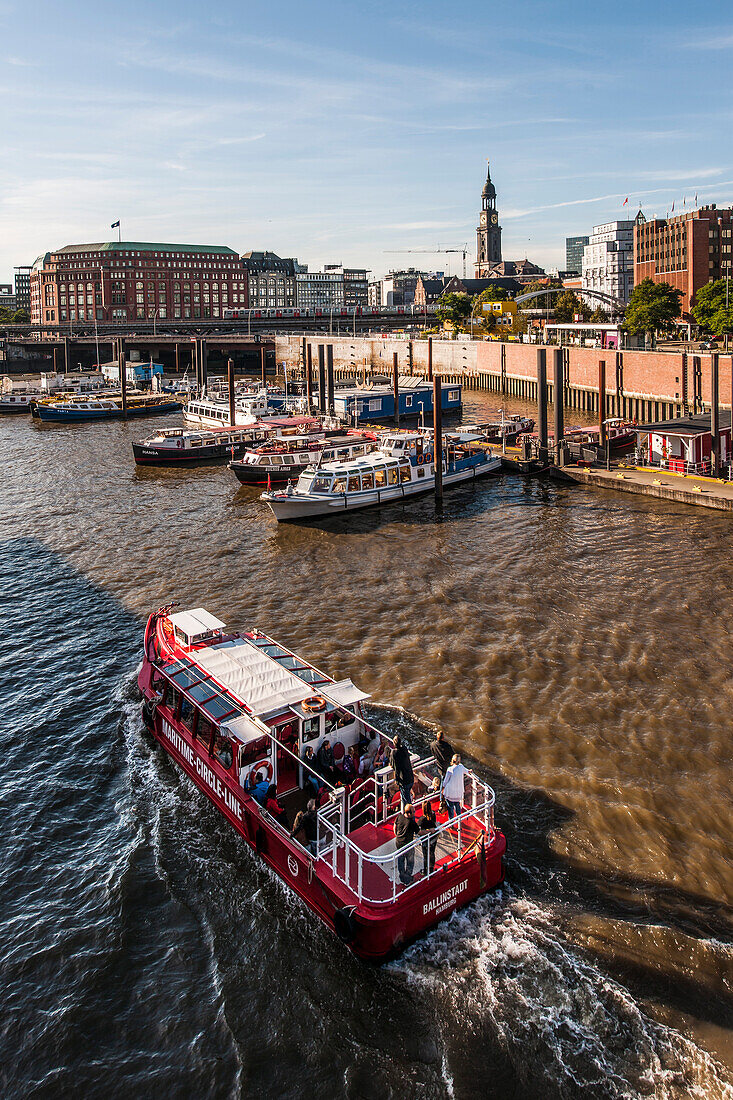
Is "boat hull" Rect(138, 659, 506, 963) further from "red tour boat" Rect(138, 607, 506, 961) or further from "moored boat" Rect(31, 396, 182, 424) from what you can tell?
"moored boat" Rect(31, 396, 182, 424)

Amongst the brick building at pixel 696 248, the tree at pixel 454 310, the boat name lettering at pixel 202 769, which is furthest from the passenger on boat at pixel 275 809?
the brick building at pixel 696 248

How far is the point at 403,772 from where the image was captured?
14625 millimetres

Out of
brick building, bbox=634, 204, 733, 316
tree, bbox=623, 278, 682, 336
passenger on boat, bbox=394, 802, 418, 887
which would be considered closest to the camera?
passenger on boat, bbox=394, 802, 418, 887

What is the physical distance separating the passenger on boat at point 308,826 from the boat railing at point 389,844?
0.14 m

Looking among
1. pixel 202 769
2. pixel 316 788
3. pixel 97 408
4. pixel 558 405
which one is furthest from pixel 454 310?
pixel 316 788

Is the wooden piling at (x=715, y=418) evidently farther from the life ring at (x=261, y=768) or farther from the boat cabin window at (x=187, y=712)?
the life ring at (x=261, y=768)

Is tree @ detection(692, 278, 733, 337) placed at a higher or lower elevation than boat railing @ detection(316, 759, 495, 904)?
higher

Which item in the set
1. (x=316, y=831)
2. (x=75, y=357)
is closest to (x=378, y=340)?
(x=75, y=357)

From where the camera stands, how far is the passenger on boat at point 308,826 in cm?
1416

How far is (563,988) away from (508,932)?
4.41 feet

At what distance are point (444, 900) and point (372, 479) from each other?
3078 cm

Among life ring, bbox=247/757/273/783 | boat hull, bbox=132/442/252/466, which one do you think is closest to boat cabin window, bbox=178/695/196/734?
life ring, bbox=247/757/273/783

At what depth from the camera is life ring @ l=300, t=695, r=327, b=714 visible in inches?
641

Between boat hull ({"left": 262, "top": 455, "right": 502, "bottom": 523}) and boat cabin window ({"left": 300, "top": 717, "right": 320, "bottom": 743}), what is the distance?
24.6 m
